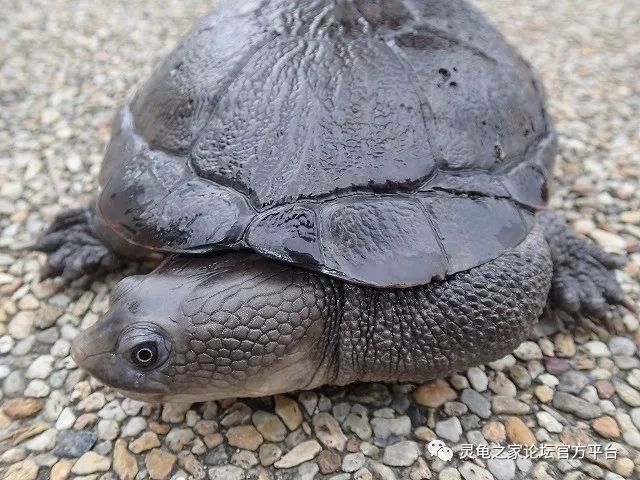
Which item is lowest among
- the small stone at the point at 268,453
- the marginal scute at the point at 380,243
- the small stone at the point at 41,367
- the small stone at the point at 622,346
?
the small stone at the point at 622,346

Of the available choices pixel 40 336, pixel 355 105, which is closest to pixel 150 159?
pixel 355 105

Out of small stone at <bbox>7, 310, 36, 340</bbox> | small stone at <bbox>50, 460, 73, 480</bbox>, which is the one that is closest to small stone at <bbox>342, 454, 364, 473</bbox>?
small stone at <bbox>50, 460, 73, 480</bbox>

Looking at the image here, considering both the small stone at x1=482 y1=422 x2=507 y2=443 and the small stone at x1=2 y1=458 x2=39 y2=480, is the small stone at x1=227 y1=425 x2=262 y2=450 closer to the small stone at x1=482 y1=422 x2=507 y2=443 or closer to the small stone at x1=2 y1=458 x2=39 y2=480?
the small stone at x1=2 y1=458 x2=39 y2=480

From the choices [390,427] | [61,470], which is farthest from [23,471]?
[390,427]

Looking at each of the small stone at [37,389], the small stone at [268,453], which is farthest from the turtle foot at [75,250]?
the small stone at [268,453]

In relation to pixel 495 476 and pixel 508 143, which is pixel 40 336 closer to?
pixel 495 476

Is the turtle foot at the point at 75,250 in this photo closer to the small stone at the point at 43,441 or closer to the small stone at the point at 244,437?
the small stone at the point at 43,441
